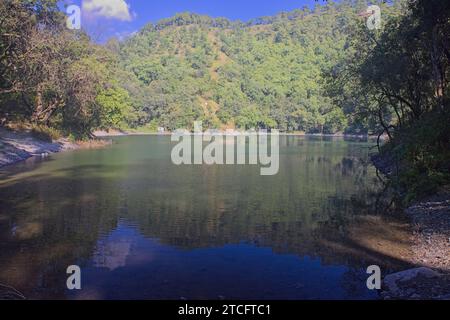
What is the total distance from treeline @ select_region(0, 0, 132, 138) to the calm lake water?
17.9 m

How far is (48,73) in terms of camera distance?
178 ft

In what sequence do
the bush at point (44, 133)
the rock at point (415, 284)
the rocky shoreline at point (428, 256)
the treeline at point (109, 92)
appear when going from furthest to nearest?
the bush at point (44, 133), the treeline at point (109, 92), the rocky shoreline at point (428, 256), the rock at point (415, 284)

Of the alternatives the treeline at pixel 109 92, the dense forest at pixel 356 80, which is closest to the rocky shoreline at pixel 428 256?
the dense forest at pixel 356 80

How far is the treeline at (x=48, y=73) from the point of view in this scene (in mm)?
44594

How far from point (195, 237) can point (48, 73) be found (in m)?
44.2

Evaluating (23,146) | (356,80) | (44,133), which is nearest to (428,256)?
(356,80)

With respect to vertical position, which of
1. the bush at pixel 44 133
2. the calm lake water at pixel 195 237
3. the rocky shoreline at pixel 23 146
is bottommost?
the calm lake water at pixel 195 237

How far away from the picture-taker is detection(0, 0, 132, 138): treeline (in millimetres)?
Result: 44594

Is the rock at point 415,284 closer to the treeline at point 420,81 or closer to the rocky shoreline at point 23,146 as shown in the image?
the treeline at point 420,81

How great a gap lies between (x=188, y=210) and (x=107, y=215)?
161 inches

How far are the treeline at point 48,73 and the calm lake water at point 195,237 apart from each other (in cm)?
→ 1787

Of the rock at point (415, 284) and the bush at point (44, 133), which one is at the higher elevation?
the bush at point (44, 133)

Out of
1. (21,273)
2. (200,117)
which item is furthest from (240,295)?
(200,117)
